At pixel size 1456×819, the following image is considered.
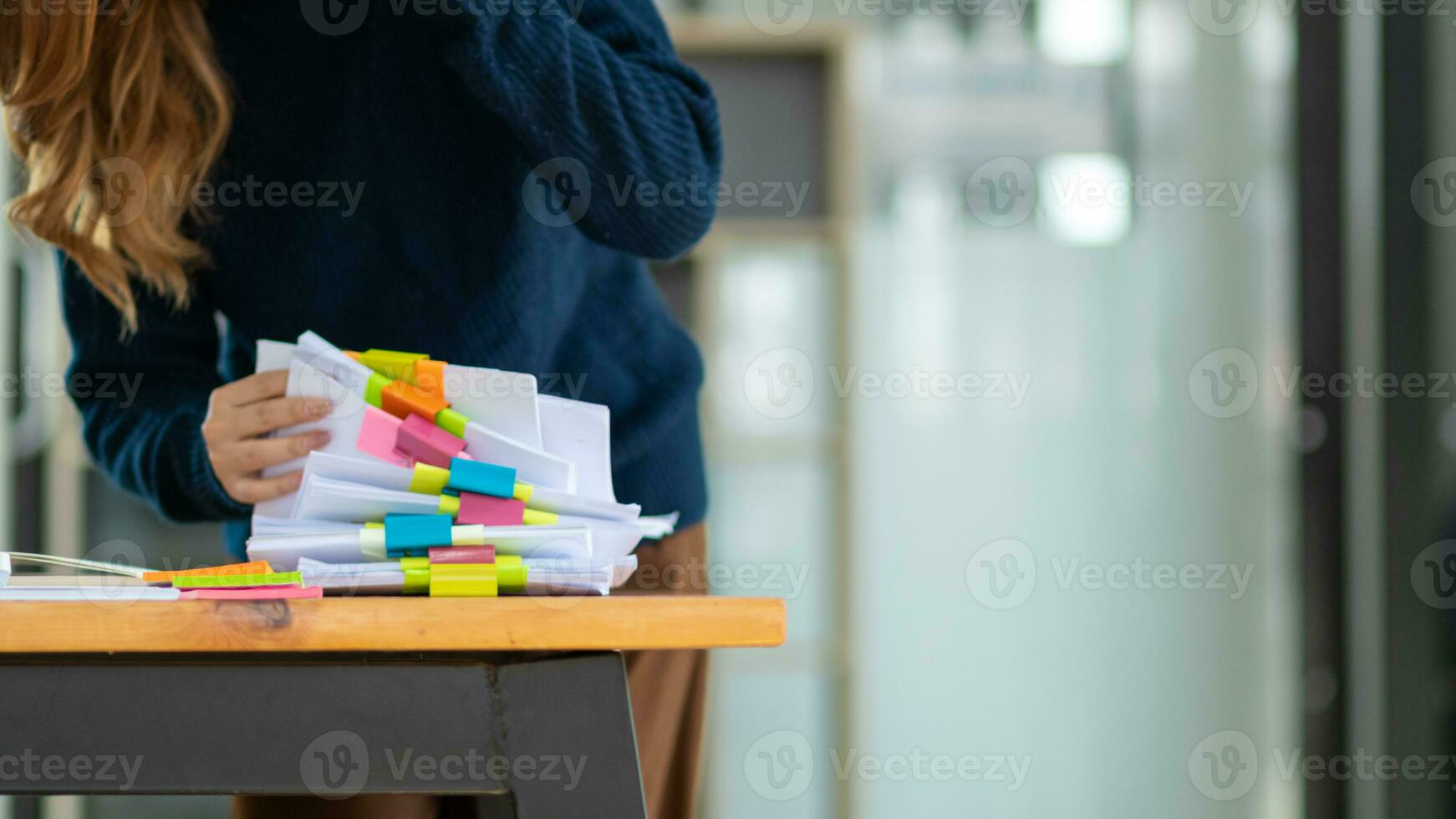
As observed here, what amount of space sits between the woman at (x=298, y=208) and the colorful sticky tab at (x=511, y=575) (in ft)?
1.15

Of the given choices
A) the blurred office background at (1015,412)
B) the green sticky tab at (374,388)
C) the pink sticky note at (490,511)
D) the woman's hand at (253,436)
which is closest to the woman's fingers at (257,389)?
the woman's hand at (253,436)

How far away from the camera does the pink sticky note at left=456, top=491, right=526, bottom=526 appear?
24.6 inches

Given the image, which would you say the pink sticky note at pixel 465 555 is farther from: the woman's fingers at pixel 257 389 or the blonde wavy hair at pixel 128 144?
the blonde wavy hair at pixel 128 144

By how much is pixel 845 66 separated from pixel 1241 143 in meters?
0.73

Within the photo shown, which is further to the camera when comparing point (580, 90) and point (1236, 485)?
point (1236, 485)

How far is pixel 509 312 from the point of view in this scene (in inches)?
38.0

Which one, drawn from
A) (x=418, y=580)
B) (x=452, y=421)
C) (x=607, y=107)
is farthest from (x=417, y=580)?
(x=607, y=107)

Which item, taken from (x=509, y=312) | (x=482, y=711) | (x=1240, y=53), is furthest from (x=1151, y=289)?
(x=482, y=711)

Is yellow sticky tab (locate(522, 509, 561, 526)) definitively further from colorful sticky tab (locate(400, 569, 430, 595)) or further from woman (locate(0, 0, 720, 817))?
woman (locate(0, 0, 720, 817))

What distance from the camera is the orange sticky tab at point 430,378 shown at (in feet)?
2.19

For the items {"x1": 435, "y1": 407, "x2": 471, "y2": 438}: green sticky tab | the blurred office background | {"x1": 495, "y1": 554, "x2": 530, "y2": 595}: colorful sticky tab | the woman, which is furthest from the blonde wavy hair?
the blurred office background

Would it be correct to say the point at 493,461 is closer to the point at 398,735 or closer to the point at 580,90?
the point at 398,735

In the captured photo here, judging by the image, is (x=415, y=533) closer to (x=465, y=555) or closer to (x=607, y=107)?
(x=465, y=555)

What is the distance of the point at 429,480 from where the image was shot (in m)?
0.63
